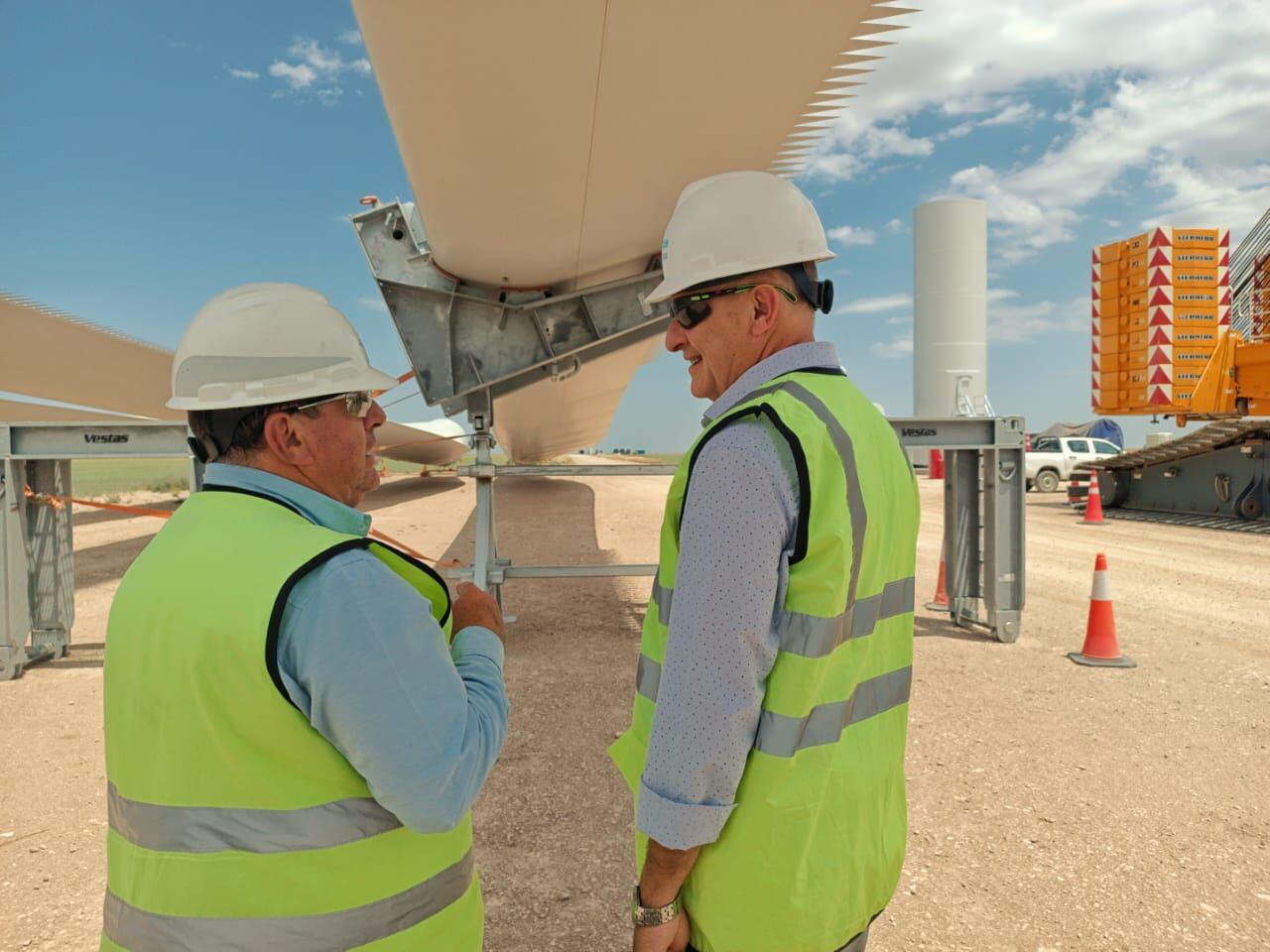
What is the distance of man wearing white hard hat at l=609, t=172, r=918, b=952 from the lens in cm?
124

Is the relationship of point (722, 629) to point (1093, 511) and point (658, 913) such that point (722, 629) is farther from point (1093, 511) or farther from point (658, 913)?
point (1093, 511)

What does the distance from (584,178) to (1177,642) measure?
18.2 feet

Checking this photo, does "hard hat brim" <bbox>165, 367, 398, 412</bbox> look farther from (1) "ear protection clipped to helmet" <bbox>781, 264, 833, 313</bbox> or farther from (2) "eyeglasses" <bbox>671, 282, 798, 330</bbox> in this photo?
(1) "ear protection clipped to helmet" <bbox>781, 264, 833, 313</bbox>

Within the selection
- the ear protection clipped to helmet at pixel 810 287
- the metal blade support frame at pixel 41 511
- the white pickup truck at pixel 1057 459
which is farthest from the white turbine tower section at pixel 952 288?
the ear protection clipped to helmet at pixel 810 287

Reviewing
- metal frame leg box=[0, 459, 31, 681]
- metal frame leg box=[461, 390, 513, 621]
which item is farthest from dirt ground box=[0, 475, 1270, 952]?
metal frame leg box=[461, 390, 513, 621]

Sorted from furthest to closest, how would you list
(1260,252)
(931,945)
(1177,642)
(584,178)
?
1. (1260,252)
2. (1177,642)
3. (584,178)
4. (931,945)

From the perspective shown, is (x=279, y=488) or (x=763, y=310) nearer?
(x=279, y=488)

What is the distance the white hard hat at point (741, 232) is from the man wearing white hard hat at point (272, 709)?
671 mm

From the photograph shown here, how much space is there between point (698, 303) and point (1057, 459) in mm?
21913

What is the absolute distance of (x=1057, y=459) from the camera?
67.6 feet

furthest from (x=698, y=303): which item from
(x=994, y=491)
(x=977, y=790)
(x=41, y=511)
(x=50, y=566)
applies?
(x=50, y=566)

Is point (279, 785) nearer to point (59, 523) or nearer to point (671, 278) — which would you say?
point (671, 278)

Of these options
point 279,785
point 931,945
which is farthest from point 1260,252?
point 279,785

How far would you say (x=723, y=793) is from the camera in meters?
1.26
